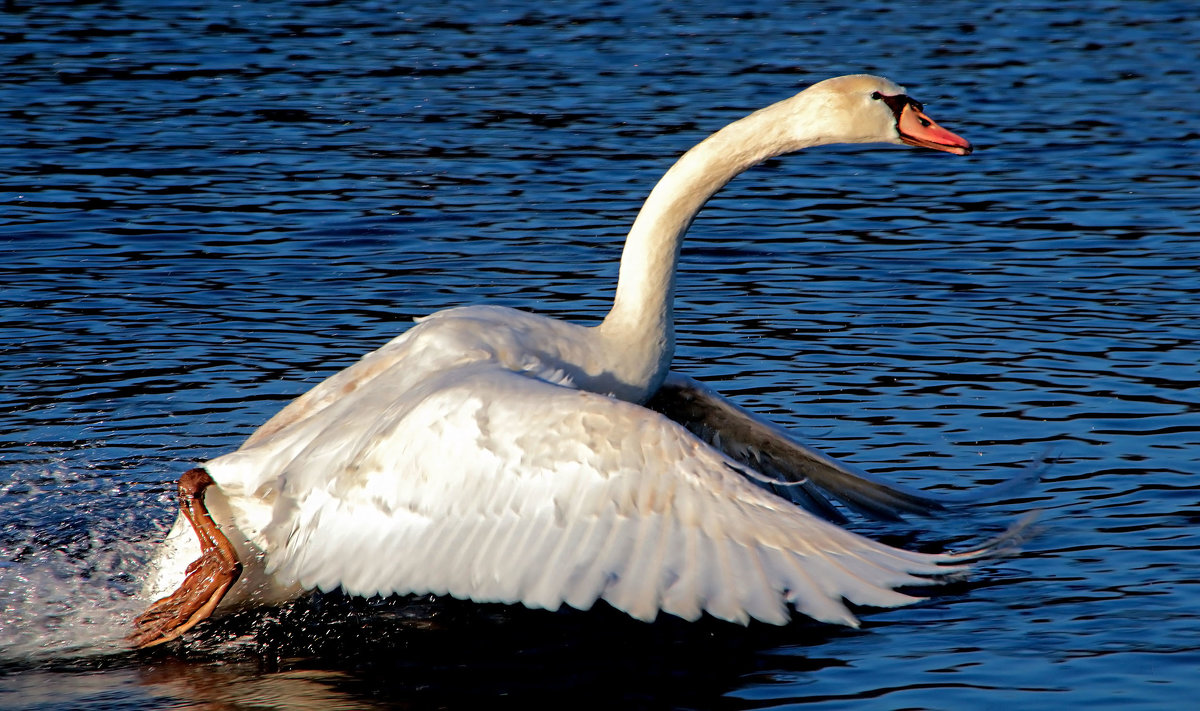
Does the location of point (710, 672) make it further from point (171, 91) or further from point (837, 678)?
point (171, 91)

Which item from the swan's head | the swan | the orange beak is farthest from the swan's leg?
the orange beak

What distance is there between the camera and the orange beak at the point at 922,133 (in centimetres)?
785

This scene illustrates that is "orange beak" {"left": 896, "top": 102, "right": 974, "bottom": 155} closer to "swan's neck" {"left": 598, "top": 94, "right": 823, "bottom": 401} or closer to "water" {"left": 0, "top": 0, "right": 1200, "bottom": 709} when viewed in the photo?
"swan's neck" {"left": 598, "top": 94, "right": 823, "bottom": 401}

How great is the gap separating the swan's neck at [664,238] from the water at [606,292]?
3.82 feet

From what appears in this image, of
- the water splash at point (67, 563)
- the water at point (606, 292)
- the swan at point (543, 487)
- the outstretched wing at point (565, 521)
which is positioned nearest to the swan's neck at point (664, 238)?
the swan at point (543, 487)

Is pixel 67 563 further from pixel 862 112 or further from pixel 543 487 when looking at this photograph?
pixel 862 112

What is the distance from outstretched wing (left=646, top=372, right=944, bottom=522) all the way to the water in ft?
0.65

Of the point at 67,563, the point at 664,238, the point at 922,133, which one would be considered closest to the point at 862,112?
the point at 922,133

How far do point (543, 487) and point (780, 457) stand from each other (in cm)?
222

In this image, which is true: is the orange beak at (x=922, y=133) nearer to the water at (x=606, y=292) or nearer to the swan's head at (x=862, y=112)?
the swan's head at (x=862, y=112)

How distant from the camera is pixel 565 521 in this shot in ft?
20.2

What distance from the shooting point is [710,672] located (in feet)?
22.2

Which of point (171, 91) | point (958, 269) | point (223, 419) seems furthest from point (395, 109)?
point (223, 419)

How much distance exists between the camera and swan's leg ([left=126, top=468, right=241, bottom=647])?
692cm
